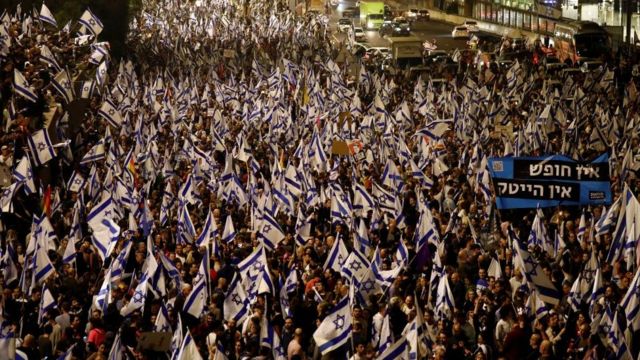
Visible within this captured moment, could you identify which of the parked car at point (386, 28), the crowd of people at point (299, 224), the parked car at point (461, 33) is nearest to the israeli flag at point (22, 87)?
the crowd of people at point (299, 224)

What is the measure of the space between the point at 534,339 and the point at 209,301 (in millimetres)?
4076

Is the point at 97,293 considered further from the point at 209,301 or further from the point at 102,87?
the point at 102,87

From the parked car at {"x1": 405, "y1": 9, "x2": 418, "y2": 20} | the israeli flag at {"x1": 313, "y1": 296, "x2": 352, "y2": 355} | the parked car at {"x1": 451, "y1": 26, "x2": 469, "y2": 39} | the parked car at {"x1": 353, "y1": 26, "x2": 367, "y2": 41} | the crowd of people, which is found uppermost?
the israeli flag at {"x1": 313, "y1": 296, "x2": 352, "y2": 355}

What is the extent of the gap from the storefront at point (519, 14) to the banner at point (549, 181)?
45889 mm

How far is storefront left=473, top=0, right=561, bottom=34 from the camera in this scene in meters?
70.1

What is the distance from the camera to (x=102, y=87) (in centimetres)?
3616

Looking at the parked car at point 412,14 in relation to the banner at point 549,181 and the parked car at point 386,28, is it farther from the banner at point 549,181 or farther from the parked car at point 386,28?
the banner at point 549,181

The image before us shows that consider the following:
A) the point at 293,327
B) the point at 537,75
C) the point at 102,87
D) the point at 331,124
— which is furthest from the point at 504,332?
the point at 537,75

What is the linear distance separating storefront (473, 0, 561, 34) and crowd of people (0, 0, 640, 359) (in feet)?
109

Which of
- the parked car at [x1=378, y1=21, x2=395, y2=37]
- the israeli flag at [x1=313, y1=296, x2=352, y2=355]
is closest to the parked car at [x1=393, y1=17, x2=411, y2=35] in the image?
the parked car at [x1=378, y1=21, x2=395, y2=37]

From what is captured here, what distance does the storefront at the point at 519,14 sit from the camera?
230 feet

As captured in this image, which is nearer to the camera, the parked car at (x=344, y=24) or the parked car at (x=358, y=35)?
the parked car at (x=358, y=35)

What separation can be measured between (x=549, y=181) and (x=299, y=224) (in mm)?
3571

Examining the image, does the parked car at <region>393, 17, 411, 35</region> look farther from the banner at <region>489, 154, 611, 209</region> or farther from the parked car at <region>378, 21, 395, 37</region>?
the banner at <region>489, 154, 611, 209</region>
